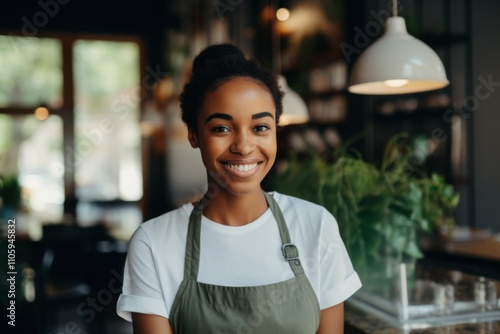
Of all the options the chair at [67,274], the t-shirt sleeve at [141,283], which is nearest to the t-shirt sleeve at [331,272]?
the t-shirt sleeve at [141,283]

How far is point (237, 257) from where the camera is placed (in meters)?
1.42

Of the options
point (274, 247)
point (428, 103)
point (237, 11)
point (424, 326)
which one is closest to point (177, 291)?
point (274, 247)

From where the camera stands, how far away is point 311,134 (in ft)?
21.9

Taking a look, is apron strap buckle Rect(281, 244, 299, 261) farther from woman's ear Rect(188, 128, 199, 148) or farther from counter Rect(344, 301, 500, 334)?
counter Rect(344, 301, 500, 334)

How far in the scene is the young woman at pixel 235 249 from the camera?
4.51 ft

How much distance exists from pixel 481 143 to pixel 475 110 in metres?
0.30

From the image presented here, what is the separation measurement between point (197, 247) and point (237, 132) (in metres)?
0.30

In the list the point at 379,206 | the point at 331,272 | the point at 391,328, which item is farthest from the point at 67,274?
the point at 331,272

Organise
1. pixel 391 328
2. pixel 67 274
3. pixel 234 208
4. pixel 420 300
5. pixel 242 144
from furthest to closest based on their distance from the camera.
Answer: pixel 67 274 < pixel 420 300 < pixel 391 328 < pixel 234 208 < pixel 242 144

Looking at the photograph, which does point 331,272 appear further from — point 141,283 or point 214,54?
point 214,54

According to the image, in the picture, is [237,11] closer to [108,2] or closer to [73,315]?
[108,2]

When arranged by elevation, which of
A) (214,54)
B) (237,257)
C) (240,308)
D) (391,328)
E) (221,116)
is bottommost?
(391,328)

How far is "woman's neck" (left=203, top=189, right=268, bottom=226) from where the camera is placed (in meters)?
1.47

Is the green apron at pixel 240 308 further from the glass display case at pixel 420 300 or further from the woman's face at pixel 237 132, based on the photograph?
the glass display case at pixel 420 300
